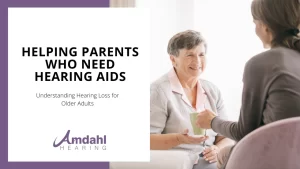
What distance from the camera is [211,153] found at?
226 centimetres

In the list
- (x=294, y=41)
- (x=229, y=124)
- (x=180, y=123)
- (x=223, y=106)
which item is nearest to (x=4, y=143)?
(x=180, y=123)

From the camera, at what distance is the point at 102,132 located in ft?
9.17

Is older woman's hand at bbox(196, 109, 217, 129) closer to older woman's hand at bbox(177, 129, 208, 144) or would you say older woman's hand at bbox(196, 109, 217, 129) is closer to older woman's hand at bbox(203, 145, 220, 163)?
older woman's hand at bbox(177, 129, 208, 144)

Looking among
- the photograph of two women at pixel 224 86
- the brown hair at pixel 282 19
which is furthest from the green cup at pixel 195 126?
the brown hair at pixel 282 19

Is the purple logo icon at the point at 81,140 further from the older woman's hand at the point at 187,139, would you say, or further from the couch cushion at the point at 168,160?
the older woman's hand at the point at 187,139

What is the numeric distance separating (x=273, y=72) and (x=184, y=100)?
0.84 metres

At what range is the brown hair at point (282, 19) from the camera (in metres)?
1.59

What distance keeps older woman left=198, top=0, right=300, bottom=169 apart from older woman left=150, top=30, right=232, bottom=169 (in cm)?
61

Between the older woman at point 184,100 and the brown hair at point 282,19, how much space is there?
0.72 meters

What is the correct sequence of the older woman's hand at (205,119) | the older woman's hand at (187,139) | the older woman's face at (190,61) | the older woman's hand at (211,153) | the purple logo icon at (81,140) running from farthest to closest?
the purple logo icon at (81,140) < the older woman's face at (190,61) < the older woman's hand at (211,153) < the older woman's hand at (187,139) < the older woman's hand at (205,119)

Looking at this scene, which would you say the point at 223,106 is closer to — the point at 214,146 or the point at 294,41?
the point at 214,146

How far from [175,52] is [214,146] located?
493 mm

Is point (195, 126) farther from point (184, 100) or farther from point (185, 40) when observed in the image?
point (185, 40)

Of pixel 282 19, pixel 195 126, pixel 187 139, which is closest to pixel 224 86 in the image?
pixel 187 139
